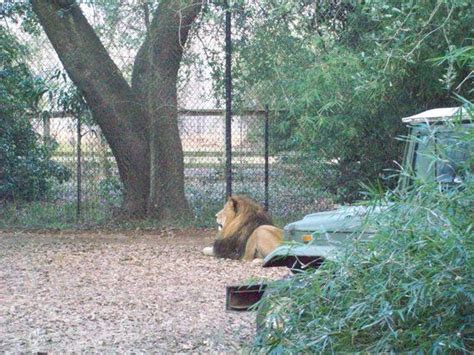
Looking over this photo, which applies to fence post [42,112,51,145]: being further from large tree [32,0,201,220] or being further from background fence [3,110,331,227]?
large tree [32,0,201,220]

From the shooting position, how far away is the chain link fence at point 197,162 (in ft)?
40.6

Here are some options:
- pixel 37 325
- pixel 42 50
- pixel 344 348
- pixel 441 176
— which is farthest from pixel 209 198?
pixel 344 348

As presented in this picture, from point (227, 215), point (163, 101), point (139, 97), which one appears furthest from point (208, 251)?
point (139, 97)

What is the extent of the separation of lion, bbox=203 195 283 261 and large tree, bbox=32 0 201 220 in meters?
1.96

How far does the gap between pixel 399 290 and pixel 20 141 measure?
9923 mm

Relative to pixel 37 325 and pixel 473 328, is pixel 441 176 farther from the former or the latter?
pixel 37 325

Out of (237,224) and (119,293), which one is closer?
(119,293)

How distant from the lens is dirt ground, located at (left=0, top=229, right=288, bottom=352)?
6496 mm

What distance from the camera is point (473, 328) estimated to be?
377cm

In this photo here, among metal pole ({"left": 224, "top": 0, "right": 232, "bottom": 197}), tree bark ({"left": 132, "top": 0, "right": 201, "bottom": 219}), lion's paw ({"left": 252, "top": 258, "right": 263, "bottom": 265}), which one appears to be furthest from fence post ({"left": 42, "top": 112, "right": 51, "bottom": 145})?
lion's paw ({"left": 252, "top": 258, "right": 263, "bottom": 265})

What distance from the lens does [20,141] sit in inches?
517

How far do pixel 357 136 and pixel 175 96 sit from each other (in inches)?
94.8

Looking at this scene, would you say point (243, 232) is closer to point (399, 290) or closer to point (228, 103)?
point (228, 103)

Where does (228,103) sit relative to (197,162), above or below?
above
